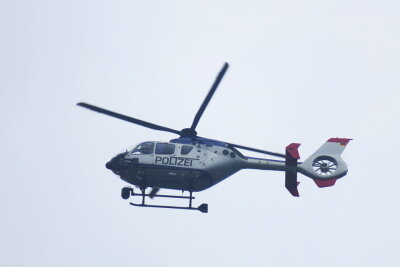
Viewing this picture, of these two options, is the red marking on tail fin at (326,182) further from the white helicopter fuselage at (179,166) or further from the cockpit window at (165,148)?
the cockpit window at (165,148)

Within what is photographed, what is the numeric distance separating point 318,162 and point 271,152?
1.81 meters

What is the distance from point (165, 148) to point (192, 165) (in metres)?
1.20

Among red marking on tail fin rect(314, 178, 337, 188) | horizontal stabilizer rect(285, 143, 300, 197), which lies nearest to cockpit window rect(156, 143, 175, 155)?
horizontal stabilizer rect(285, 143, 300, 197)

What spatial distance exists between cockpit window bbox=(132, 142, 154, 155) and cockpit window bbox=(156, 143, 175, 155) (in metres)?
0.25

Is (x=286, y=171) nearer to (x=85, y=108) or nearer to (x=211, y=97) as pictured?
(x=211, y=97)

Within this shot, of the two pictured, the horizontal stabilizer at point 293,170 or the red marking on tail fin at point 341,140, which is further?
the red marking on tail fin at point 341,140

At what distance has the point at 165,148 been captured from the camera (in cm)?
1952

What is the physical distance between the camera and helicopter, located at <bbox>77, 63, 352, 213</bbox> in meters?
19.2

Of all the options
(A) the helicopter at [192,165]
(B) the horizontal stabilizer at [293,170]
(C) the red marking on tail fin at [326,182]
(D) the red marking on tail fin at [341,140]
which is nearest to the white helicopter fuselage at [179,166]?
(A) the helicopter at [192,165]

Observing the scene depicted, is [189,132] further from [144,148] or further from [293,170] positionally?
[293,170]

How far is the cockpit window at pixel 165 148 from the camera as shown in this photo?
19.4 meters

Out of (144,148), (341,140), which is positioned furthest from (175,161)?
(341,140)

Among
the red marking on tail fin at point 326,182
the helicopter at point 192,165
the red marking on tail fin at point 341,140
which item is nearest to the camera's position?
the helicopter at point 192,165

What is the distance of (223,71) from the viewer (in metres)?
17.0
